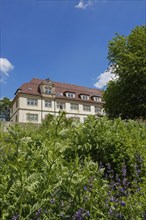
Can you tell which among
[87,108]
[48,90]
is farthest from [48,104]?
[87,108]

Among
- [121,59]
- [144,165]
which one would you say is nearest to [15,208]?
[144,165]

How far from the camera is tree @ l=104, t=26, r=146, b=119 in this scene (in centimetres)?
2316

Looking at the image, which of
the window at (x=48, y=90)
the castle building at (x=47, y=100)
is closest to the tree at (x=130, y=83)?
the castle building at (x=47, y=100)

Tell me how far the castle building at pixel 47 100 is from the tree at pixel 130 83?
17.5m

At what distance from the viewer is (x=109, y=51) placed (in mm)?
26750

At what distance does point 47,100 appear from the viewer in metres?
48.2

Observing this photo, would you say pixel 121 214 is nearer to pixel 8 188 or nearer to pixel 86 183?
pixel 86 183

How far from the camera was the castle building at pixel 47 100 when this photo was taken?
45750 millimetres

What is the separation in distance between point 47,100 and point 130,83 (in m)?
26.4

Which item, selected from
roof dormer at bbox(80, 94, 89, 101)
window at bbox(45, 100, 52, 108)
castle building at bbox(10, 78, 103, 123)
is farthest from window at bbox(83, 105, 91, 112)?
window at bbox(45, 100, 52, 108)

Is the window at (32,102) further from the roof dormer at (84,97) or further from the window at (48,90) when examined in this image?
the roof dormer at (84,97)

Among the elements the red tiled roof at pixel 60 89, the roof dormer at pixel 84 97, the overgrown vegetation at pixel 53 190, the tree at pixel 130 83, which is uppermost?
the red tiled roof at pixel 60 89

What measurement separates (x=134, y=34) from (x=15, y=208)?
1024 inches

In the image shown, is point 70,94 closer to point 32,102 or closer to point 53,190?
point 32,102
